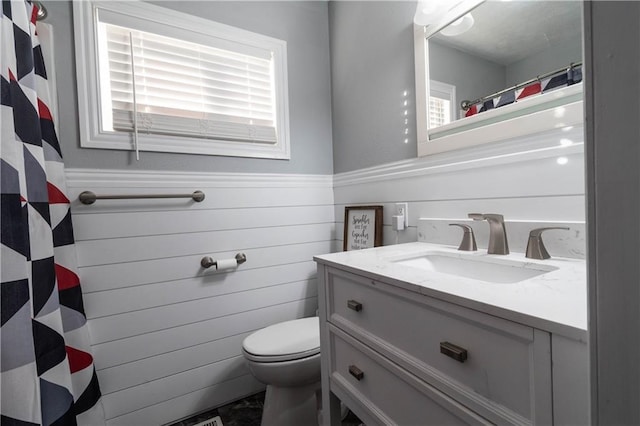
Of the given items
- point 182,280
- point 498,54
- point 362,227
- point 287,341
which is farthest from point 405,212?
point 182,280

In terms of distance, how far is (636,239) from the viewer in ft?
0.83

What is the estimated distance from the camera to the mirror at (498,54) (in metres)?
0.80

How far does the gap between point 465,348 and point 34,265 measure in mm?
1281

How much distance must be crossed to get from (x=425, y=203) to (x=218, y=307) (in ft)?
3.77

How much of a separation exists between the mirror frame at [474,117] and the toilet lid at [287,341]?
3.09 feet

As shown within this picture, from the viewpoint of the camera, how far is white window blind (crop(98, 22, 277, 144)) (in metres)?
1.28

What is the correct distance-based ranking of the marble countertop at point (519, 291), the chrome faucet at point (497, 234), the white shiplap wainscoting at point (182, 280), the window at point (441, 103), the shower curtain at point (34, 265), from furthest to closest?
the white shiplap wainscoting at point (182, 280) → the window at point (441, 103) → the chrome faucet at point (497, 234) → the shower curtain at point (34, 265) → the marble countertop at point (519, 291)

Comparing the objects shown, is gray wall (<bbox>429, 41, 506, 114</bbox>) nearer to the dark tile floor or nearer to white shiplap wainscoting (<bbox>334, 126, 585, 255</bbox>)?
white shiplap wainscoting (<bbox>334, 126, 585, 255</bbox>)

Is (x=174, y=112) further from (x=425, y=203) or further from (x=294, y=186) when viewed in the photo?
(x=425, y=203)

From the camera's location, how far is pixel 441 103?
1139 mm

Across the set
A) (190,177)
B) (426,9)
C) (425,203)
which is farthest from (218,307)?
(426,9)

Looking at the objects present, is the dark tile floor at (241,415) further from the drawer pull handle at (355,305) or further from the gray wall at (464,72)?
the gray wall at (464,72)

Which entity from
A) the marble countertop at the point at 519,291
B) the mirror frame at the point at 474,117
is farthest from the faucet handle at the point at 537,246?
the mirror frame at the point at 474,117

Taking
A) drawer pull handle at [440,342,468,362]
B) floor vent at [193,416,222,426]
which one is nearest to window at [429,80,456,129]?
drawer pull handle at [440,342,468,362]
